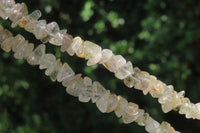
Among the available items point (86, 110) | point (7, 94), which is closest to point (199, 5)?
point (86, 110)

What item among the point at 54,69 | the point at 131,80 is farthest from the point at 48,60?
the point at 131,80

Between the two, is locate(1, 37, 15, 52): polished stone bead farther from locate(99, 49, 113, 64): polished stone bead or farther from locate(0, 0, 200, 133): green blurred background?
locate(0, 0, 200, 133): green blurred background

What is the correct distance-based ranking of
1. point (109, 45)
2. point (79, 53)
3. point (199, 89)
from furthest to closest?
point (199, 89), point (109, 45), point (79, 53)

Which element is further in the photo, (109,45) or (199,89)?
(199,89)

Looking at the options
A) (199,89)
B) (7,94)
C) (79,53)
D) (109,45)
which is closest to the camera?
(79,53)

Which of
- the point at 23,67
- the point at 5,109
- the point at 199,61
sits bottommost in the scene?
the point at 5,109

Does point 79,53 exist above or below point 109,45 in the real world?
below

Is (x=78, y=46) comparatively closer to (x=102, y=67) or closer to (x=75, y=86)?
(x=75, y=86)

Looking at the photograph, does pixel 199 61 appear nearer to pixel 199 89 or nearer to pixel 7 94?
pixel 199 89
